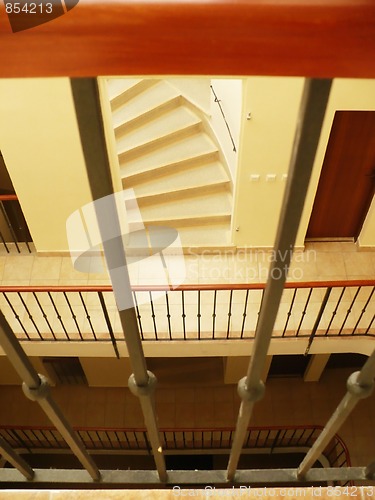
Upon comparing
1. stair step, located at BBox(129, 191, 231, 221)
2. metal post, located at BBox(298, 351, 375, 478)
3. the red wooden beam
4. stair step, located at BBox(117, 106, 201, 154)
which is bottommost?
metal post, located at BBox(298, 351, 375, 478)

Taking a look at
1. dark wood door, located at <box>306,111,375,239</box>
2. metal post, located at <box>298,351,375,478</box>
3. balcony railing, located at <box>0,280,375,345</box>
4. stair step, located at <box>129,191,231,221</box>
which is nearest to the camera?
metal post, located at <box>298,351,375,478</box>

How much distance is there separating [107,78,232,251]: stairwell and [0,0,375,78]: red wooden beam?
20.2 ft

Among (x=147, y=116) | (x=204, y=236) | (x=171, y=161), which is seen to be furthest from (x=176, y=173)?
(x=204, y=236)

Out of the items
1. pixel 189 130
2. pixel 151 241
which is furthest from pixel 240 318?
pixel 189 130

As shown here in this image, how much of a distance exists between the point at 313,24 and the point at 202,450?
8.85 metres

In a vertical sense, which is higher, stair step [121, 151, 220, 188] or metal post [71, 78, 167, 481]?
stair step [121, 151, 220, 188]

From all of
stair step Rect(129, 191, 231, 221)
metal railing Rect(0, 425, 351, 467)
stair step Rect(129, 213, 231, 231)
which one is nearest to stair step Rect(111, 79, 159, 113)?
stair step Rect(129, 191, 231, 221)

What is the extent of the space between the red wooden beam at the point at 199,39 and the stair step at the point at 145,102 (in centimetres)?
720

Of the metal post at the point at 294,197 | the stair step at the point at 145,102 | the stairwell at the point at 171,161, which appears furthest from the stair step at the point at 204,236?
the metal post at the point at 294,197

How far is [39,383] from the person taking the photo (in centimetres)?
130

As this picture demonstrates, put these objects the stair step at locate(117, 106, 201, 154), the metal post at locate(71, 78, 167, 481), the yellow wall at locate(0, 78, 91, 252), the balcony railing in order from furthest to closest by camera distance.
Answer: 1. the stair step at locate(117, 106, 201, 154)
2. the balcony railing
3. the yellow wall at locate(0, 78, 91, 252)
4. the metal post at locate(71, 78, 167, 481)

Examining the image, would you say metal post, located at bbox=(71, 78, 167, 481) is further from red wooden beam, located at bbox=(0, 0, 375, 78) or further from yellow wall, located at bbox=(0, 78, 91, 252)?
yellow wall, located at bbox=(0, 78, 91, 252)

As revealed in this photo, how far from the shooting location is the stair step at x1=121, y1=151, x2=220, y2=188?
7.27 meters

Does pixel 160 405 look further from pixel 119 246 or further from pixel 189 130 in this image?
pixel 119 246
